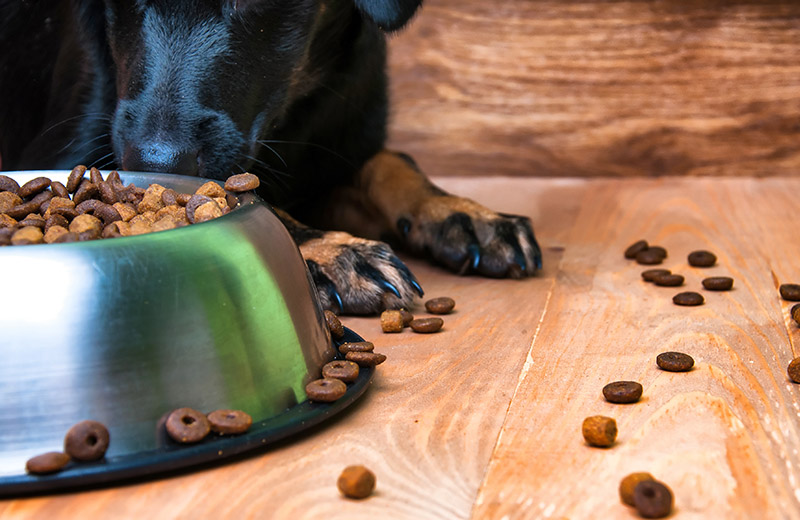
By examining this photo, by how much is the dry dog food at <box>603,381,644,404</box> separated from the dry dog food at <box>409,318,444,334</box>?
1.32ft

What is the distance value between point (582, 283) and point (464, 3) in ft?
5.02

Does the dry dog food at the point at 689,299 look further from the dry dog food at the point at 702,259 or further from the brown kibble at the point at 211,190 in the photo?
the brown kibble at the point at 211,190

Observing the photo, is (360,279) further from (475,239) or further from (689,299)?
(689,299)

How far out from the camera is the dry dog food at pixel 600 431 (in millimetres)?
1201

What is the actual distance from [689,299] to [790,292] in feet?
0.69

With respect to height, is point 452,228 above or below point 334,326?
below

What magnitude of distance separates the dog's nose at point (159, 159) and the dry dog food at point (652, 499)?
3.33 ft

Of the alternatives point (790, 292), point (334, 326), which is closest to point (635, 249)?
point (790, 292)

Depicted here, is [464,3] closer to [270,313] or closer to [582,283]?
[582,283]

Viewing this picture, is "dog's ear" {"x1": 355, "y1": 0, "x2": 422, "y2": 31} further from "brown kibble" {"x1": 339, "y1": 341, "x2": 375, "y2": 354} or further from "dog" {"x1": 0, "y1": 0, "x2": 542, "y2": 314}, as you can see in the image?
"brown kibble" {"x1": 339, "y1": 341, "x2": 375, "y2": 354}

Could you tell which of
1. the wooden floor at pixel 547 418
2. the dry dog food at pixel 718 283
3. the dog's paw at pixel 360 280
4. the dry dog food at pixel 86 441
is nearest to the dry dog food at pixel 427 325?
the wooden floor at pixel 547 418

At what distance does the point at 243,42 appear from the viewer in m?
1.91

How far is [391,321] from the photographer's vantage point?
66.9 inches

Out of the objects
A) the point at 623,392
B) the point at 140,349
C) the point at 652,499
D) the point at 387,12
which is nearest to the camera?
the point at 652,499
